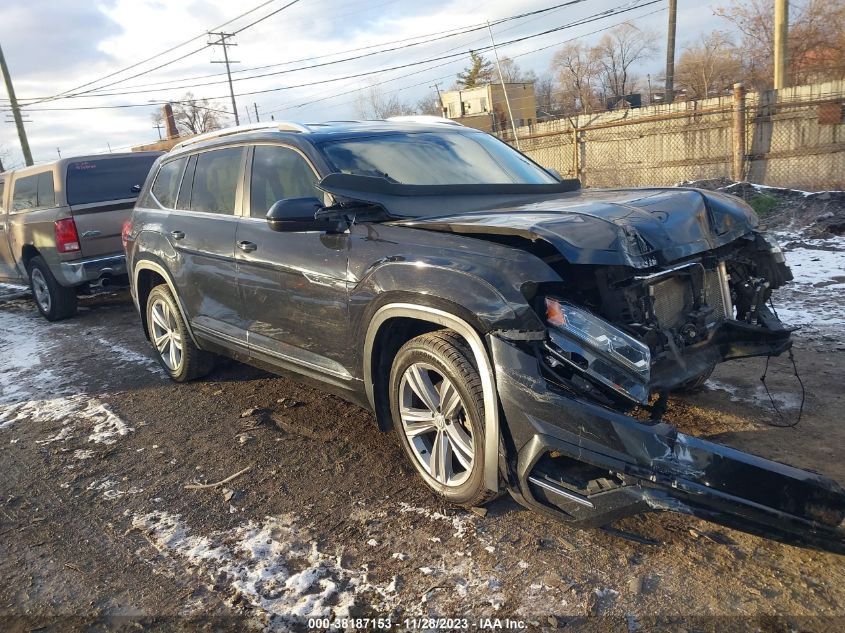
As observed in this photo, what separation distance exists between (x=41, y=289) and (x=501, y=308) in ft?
26.7

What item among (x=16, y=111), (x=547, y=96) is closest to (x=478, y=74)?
(x=547, y=96)

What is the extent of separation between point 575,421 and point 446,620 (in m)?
0.91

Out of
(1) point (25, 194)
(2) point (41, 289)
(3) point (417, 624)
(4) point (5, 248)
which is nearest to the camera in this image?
(3) point (417, 624)

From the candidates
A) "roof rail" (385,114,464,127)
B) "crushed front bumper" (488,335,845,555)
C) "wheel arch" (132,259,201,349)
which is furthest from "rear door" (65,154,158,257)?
"crushed front bumper" (488,335,845,555)

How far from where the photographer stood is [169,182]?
540 cm

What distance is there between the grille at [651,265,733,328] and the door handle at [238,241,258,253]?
245 centimetres

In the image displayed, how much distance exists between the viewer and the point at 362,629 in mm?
2443

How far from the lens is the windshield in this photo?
3.88 meters

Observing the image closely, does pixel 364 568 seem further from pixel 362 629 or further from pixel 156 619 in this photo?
pixel 156 619

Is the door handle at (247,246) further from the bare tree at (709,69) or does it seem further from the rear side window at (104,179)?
the bare tree at (709,69)

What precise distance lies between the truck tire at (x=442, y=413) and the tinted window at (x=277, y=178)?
4.14 feet


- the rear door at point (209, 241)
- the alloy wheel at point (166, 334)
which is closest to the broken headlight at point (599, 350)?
the rear door at point (209, 241)

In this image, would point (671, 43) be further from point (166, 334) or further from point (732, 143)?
point (166, 334)

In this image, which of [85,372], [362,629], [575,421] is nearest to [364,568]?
[362,629]
